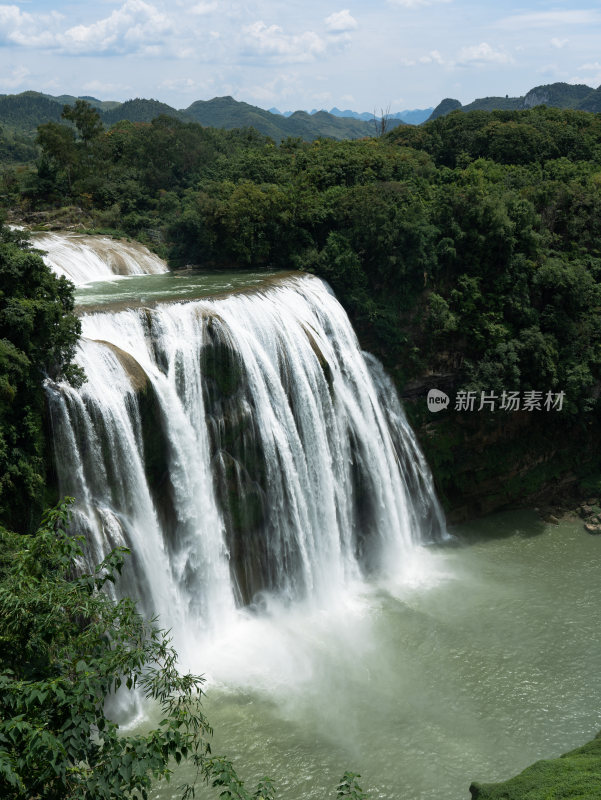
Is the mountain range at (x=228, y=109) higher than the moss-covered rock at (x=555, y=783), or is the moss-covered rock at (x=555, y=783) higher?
the mountain range at (x=228, y=109)

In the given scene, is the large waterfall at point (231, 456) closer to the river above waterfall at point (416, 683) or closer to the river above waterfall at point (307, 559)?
the river above waterfall at point (307, 559)

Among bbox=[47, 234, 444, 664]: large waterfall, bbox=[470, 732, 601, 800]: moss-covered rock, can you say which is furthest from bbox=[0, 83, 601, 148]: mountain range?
bbox=[470, 732, 601, 800]: moss-covered rock

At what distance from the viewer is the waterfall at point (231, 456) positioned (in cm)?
1269

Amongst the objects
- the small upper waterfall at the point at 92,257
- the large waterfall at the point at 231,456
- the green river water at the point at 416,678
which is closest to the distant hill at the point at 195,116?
the small upper waterfall at the point at 92,257

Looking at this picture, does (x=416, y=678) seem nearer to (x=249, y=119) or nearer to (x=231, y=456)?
(x=231, y=456)

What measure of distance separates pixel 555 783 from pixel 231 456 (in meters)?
8.61

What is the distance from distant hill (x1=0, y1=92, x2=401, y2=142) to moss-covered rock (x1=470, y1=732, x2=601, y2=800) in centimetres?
10197

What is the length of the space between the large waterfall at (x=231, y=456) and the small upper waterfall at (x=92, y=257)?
673 cm

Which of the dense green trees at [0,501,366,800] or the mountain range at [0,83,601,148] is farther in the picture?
the mountain range at [0,83,601,148]

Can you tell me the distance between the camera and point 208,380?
1474 centimetres

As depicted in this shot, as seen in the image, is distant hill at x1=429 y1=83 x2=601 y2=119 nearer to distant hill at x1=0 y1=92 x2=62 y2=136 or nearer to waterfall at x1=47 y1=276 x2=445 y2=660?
distant hill at x1=0 y1=92 x2=62 y2=136

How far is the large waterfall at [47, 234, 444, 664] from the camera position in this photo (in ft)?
41.7

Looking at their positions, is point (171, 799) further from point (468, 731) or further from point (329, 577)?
point (329, 577)

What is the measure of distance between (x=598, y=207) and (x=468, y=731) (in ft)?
59.1
